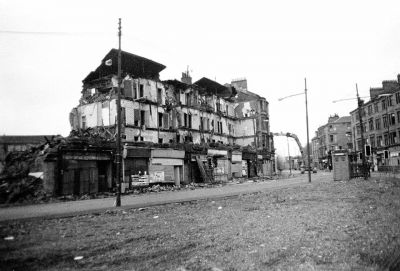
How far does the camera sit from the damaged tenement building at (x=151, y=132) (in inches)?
1058

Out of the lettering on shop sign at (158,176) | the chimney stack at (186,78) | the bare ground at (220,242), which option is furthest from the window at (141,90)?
the bare ground at (220,242)

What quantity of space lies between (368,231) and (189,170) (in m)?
30.4

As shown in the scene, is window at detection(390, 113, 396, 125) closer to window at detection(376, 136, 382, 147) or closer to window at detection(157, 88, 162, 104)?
window at detection(376, 136, 382, 147)

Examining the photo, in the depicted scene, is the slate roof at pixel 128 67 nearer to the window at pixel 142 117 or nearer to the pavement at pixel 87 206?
the window at pixel 142 117

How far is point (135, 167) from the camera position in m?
30.2

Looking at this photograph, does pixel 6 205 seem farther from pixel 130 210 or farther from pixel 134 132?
pixel 134 132

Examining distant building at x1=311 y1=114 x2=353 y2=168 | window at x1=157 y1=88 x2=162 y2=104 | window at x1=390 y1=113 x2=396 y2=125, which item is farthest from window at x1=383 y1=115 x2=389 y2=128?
window at x1=157 y1=88 x2=162 y2=104

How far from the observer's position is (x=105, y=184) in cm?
2775

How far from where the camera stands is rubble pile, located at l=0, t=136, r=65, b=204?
21203mm

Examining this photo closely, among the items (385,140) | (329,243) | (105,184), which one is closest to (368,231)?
(329,243)

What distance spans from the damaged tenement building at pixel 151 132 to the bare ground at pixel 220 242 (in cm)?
1503

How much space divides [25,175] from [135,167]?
9.85 m

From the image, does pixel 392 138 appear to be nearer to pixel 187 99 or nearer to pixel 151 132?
pixel 187 99

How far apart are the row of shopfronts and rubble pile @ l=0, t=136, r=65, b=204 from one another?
743 mm
